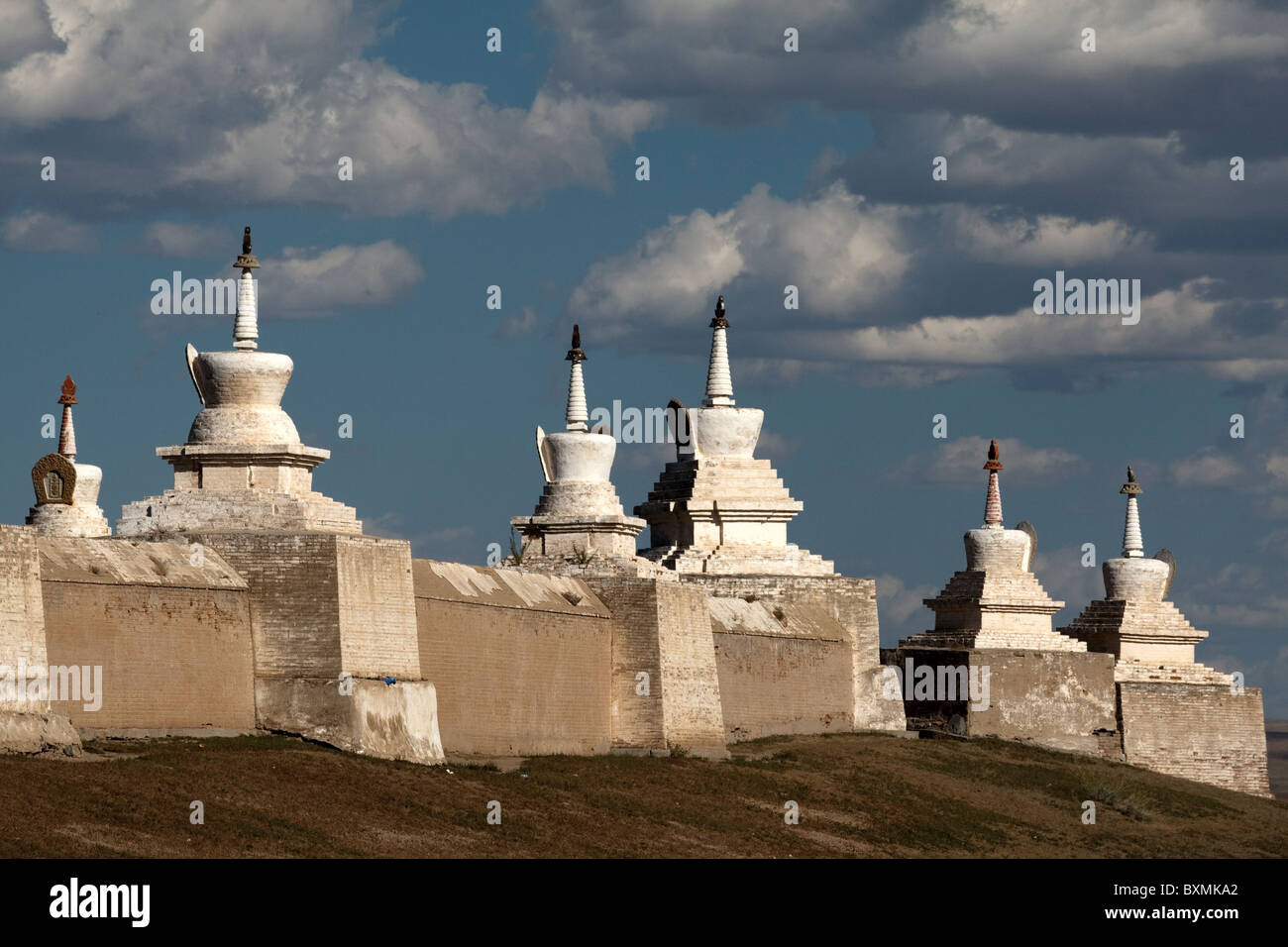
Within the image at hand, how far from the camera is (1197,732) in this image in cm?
5988

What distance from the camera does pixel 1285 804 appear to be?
56656mm

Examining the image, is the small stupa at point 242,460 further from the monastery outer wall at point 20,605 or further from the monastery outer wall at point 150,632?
the monastery outer wall at point 20,605

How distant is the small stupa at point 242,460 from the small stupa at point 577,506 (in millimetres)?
11408

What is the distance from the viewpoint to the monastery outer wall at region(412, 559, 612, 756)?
37.4 meters

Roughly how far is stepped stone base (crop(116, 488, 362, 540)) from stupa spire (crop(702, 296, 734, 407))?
18.9 meters

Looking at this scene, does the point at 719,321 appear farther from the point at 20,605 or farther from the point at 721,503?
the point at 20,605

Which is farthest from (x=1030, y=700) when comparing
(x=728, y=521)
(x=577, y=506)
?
(x=577, y=506)

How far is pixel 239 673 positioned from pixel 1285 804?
99.8 feet

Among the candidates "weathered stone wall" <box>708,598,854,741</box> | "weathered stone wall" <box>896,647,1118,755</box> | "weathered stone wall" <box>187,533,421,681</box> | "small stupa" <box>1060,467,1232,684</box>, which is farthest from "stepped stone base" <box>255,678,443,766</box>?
"small stupa" <box>1060,467,1232,684</box>
